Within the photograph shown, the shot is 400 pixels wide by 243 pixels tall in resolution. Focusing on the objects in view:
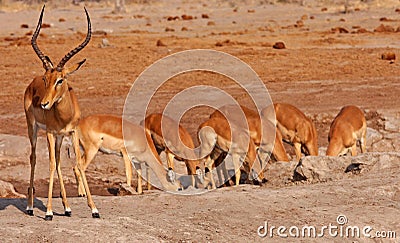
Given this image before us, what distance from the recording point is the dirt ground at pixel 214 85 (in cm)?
778

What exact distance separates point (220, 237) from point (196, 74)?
15208mm

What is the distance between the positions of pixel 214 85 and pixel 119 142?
328 inches

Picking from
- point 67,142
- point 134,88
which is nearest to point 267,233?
point 67,142

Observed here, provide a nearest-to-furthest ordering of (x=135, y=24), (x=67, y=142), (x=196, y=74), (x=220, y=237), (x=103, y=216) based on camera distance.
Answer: (x=220, y=237)
(x=103, y=216)
(x=67, y=142)
(x=196, y=74)
(x=135, y=24)

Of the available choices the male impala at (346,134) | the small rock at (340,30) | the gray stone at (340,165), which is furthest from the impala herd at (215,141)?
the small rock at (340,30)

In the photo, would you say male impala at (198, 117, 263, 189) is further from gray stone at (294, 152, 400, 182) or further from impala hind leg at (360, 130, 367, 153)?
impala hind leg at (360, 130, 367, 153)

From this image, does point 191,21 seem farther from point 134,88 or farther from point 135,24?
point 134,88

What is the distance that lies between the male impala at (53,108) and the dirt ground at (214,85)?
1.81 ft

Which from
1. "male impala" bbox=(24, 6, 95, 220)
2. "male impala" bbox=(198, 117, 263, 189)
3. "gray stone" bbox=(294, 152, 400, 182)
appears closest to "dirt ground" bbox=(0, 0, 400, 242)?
"gray stone" bbox=(294, 152, 400, 182)

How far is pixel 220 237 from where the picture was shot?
291 inches

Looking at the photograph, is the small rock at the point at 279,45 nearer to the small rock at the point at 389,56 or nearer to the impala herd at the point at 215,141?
the small rock at the point at 389,56

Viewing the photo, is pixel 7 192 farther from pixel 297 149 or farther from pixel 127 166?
pixel 297 149

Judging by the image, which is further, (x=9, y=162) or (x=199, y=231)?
(x=9, y=162)

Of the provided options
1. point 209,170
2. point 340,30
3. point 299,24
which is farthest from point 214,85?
point 299,24
